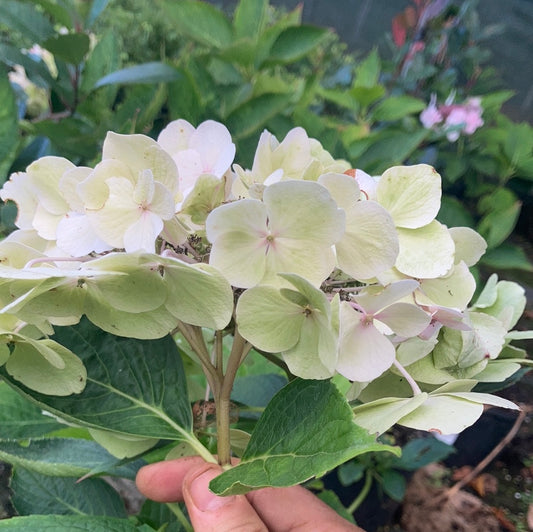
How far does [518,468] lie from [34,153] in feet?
5.11

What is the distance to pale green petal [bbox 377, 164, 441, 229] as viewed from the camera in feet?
1.22

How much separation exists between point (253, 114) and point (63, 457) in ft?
1.94

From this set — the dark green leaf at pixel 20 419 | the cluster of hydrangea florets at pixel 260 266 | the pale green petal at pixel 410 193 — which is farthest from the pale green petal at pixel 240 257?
the dark green leaf at pixel 20 419

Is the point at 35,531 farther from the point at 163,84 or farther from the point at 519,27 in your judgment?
the point at 519,27

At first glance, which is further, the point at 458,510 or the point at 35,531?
the point at 458,510

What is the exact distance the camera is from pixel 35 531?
1.33ft

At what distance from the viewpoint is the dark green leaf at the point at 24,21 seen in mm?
854

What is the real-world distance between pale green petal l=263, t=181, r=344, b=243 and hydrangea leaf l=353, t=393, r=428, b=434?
0.11 meters

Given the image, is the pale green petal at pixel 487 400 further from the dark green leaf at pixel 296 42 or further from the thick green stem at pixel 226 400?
the dark green leaf at pixel 296 42

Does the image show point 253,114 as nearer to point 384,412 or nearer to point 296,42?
point 296,42

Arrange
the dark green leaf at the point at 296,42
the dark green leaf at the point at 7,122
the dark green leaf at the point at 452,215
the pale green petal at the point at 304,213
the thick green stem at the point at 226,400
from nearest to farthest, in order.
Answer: the pale green petal at the point at 304,213
the thick green stem at the point at 226,400
the dark green leaf at the point at 7,122
the dark green leaf at the point at 296,42
the dark green leaf at the point at 452,215

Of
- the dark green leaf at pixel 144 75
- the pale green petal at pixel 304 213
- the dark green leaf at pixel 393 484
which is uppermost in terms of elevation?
the pale green petal at pixel 304 213

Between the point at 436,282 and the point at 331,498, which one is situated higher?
the point at 436,282

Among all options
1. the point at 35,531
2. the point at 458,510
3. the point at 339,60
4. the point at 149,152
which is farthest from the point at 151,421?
the point at 339,60
